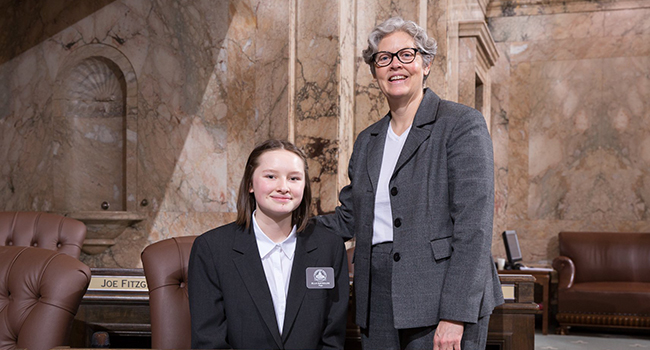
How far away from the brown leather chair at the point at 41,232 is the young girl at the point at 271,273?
2.22m

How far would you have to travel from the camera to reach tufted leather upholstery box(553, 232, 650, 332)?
6125mm

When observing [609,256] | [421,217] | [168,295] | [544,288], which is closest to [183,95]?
[168,295]

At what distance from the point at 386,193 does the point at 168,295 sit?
947 mm

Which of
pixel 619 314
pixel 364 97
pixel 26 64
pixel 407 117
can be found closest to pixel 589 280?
pixel 619 314

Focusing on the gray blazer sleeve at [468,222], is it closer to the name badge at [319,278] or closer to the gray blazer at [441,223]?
the gray blazer at [441,223]

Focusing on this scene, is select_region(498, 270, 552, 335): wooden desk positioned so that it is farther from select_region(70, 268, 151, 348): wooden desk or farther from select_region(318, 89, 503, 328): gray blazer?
select_region(318, 89, 503, 328): gray blazer

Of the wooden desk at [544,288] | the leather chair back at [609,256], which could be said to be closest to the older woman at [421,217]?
the wooden desk at [544,288]

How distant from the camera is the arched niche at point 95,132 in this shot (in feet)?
18.3

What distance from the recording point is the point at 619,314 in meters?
6.15

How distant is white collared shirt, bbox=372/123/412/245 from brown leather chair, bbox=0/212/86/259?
8.33 feet

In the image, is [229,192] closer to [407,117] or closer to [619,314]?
[407,117]

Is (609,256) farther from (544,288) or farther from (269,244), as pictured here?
(269,244)

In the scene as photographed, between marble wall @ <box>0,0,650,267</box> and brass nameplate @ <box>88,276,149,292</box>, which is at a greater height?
marble wall @ <box>0,0,650,267</box>

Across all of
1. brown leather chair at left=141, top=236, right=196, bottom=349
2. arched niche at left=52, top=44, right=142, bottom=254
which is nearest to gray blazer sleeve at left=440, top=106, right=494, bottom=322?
brown leather chair at left=141, top=236, right=196, bottom=349
